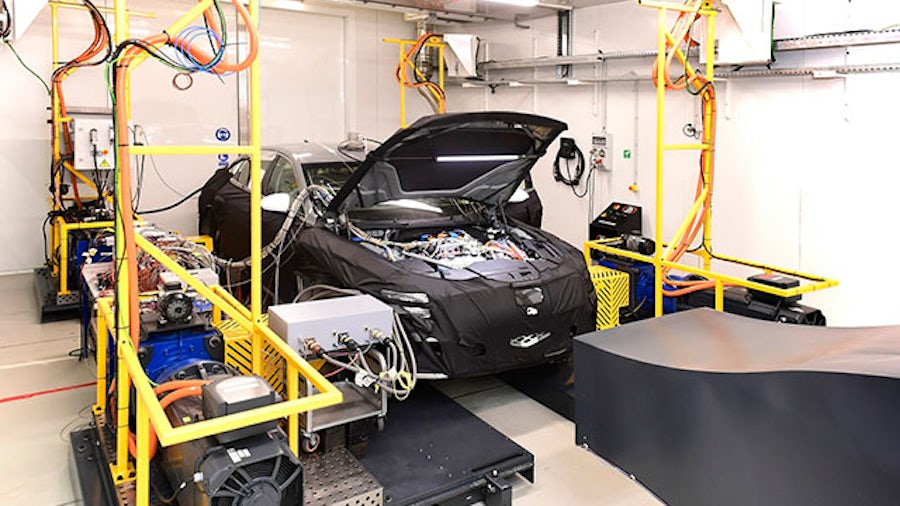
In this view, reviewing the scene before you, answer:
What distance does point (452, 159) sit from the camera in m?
3.97

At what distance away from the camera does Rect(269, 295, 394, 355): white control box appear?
267 centimetres

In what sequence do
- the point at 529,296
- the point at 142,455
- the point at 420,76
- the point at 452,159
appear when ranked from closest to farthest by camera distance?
the point at 142,455
the point at 529,296
the point at 452,159
the point at 420,76

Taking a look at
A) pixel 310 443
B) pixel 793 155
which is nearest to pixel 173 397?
→ pixel 310 443

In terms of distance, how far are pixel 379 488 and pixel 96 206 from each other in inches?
188

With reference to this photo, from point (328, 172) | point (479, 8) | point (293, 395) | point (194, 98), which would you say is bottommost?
point (293, 395)

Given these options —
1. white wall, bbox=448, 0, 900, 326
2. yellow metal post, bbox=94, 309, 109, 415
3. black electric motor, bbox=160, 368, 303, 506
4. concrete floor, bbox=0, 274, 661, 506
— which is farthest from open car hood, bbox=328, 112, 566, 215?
white wall, bbox=448, 0, 900, 326

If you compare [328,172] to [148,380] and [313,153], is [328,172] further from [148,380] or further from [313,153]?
[148,380]

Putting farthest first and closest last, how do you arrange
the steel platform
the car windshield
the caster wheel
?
the car windshield < the caster wheel < the steel platform

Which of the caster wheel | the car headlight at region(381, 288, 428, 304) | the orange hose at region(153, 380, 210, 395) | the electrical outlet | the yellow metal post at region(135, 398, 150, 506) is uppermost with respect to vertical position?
the electrical outlet

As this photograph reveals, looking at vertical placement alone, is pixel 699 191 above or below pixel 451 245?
above

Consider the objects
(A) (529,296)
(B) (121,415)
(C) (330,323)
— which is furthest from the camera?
(A) (529,296)

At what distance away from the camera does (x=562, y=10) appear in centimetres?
729

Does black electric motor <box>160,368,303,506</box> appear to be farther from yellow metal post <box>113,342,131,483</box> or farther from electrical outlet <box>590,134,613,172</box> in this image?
electrical outlet <box>590,134,613,172</box>

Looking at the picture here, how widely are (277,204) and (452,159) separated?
1.13 m
